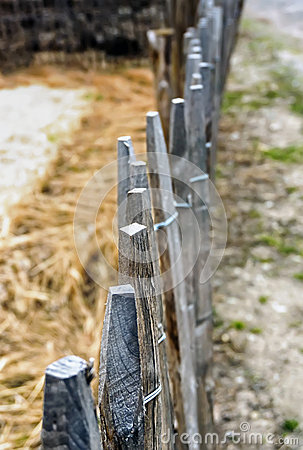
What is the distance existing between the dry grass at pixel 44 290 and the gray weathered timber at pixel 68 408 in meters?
1.16

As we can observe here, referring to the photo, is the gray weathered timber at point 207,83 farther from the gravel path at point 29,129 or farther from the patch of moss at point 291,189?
the patch of moss at point 291,189

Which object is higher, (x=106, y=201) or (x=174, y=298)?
(x=174, y=298)

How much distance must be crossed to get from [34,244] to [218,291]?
1.01m

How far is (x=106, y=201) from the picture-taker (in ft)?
9.31

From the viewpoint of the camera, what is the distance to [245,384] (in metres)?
1.89

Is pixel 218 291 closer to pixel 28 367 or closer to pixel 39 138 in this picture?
pixel 28 367

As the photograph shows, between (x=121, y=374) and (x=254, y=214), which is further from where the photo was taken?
(x=254, y=214)

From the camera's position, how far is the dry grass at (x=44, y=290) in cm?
174

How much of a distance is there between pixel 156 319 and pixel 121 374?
0.58ft

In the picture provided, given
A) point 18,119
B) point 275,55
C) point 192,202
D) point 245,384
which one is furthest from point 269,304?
point 275,55

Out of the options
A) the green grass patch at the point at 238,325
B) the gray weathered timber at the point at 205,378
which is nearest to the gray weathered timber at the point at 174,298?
the gray weathered timber at the point at 205,378

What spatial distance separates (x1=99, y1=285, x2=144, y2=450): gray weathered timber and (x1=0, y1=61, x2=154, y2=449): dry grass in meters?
1.02

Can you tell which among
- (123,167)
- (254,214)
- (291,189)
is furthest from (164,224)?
(291,189)

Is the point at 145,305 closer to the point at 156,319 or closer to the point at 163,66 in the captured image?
the point at 156,319
